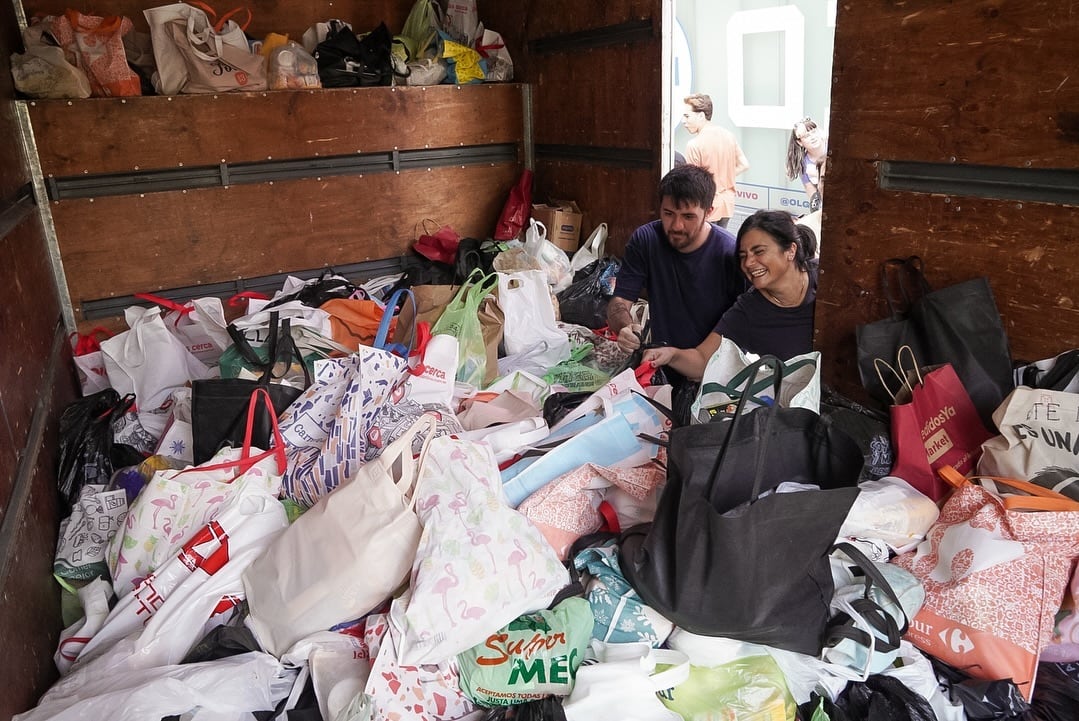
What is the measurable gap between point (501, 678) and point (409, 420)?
0.71 metres

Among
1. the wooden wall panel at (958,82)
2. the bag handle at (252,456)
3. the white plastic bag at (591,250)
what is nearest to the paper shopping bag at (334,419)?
the bag handle at (252,456)

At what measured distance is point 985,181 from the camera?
193cm

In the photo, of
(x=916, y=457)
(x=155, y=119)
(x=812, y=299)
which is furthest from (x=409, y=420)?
(x=155, y=119)

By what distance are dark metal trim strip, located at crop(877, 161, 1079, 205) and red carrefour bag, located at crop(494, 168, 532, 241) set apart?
2.48 meters

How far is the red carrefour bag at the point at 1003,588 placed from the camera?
146cm

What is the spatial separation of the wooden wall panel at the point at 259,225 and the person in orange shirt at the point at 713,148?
1516 mm

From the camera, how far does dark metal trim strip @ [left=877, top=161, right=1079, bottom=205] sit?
179cm

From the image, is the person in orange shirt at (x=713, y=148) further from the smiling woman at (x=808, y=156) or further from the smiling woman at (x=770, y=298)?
the smiling woman at (x=770, y=298)

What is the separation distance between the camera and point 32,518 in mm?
1856

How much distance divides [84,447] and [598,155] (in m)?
2.70

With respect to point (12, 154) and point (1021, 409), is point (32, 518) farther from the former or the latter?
point (1021, 409)

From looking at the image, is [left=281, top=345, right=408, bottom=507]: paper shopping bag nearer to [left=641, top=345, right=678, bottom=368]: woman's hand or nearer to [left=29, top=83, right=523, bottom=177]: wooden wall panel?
[left=641, top=345, right=678, bottom=368]: woman's hand

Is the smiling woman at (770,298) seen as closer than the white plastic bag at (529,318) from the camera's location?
Yes

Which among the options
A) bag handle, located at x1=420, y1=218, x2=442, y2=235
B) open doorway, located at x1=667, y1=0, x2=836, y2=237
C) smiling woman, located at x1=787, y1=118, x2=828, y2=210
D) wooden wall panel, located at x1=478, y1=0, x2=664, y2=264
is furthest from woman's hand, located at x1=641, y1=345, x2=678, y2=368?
smiling woman, located at x1=787, y1=118, x2=828, y2=210
